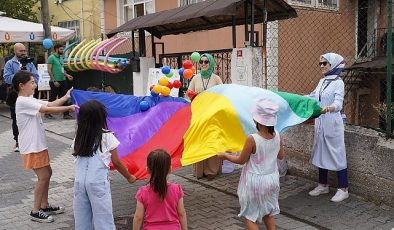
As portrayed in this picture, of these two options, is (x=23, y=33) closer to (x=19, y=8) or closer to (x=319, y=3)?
(x=19, y=8)

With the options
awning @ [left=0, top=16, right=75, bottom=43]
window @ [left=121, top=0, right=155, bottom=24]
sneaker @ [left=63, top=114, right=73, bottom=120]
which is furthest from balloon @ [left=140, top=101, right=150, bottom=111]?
window @ [left=121, top=0, right=155, bottom=24]

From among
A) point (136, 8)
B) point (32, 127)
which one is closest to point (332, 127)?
point (32, 127)

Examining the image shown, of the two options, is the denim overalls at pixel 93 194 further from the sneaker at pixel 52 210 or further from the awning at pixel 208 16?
the awning at pixel 208 16

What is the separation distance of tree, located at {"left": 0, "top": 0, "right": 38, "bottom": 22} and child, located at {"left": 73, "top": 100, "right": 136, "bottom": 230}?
1943cm

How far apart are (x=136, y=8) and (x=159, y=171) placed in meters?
15.6

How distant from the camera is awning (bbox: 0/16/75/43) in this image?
1420 cm

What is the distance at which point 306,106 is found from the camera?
16.8 ft

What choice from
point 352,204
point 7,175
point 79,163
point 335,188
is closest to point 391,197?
point 352,204

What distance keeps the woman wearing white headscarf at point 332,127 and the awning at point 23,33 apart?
11.3 m

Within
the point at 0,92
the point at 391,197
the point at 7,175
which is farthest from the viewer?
the point at 0,92

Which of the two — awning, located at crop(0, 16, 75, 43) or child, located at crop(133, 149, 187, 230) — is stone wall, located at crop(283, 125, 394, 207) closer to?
child, located at crop(133, 149, 187, 230)

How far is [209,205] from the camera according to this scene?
5.66 meters

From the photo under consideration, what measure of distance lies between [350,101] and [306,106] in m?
5.90

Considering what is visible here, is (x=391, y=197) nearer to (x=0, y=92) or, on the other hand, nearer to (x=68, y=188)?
(x=68, y=188)
